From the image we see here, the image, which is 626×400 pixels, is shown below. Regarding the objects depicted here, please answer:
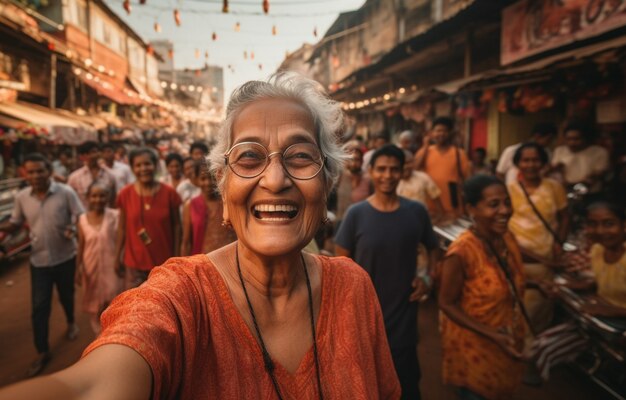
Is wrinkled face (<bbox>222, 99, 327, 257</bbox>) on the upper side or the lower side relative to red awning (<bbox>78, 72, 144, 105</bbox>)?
lower

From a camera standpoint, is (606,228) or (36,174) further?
(36,174)

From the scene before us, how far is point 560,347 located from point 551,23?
18.2 feet

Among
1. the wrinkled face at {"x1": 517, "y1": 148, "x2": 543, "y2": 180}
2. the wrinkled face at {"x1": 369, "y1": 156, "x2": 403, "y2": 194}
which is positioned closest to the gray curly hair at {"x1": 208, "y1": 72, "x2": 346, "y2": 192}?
the wrinkled face at {"x1": 369, "y1": 156, "x2": 403, "y2": 194}

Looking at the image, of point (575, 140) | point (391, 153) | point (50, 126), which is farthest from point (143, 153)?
point (50, 126)

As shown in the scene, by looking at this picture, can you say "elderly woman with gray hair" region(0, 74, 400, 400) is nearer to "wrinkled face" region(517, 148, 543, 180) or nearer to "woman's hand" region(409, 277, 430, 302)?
"woman's hand" region(409, 277, 430, 302)

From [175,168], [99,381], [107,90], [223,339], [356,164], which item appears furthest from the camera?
[107,90]

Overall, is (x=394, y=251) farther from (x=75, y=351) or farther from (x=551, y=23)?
(x=551, y=23)

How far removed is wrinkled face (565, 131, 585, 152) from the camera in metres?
5.39

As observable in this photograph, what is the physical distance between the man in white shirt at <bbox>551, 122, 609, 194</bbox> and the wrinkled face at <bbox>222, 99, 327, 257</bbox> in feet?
18.5

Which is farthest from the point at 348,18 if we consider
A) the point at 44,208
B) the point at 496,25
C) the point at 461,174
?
the point at 44,208

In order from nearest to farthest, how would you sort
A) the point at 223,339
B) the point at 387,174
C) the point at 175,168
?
1. the point at 223,339
2. the point at 387,174
3. the point at 175,168

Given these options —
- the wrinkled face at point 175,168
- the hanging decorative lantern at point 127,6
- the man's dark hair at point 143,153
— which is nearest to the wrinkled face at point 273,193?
the man's dark hair at point 143,153

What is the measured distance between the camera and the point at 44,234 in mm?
4152

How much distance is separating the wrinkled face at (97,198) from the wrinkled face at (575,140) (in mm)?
6235
